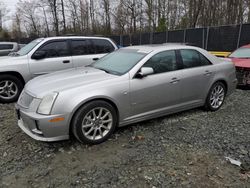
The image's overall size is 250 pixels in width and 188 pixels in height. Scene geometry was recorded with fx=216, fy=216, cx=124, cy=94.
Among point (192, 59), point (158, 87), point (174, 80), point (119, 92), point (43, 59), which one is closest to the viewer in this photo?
point (119, 92)

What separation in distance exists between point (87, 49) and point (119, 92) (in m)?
3.57

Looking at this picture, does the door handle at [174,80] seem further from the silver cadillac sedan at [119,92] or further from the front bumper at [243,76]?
the front bumper at [243,76]

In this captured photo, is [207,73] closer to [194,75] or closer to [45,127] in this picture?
[194,75]

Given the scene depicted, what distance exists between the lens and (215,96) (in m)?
4.77

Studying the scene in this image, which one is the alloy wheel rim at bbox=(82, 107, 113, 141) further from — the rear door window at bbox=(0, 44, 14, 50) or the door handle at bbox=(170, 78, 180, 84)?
the rear door window at bbox=(0, 44, 14, 50)

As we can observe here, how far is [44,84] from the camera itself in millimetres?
3418

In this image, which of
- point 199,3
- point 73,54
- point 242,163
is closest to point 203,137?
point 242,163

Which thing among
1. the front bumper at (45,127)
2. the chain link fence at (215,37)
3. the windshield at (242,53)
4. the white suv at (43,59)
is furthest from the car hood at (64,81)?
the chain link fence at (215,37)

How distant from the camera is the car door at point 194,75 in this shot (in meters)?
4.16

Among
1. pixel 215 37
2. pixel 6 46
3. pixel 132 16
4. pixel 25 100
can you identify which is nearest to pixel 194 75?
pixel 25 100

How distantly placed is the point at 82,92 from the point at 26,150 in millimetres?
1212

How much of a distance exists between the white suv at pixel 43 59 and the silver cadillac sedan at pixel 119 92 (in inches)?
78.1

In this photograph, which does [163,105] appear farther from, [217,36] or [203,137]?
[217,36]

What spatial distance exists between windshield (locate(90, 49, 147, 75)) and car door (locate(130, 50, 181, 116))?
24 centimetres
